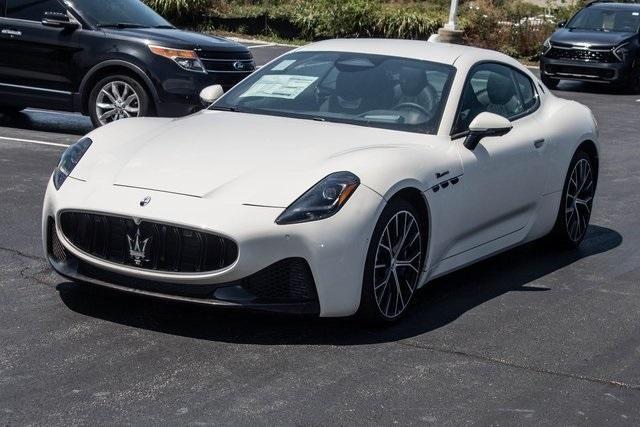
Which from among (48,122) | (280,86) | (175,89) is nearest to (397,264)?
(280,86)

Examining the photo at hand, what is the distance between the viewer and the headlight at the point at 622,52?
2211 cm

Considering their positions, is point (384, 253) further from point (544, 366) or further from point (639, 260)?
point (639, 260)

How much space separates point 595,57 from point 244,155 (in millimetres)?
16654

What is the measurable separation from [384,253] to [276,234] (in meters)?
0.71

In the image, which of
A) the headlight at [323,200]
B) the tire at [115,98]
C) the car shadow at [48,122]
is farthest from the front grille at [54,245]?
the car shadow at [48,122]

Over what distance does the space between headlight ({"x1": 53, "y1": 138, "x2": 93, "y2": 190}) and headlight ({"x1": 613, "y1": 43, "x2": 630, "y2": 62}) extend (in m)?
16.6

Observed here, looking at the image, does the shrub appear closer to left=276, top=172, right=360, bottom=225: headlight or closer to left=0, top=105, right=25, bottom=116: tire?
left=0, top=105, right=25, bottom=116: tire

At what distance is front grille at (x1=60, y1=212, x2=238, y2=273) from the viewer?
19.5 ft

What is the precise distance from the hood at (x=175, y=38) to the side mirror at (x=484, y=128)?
257 inches

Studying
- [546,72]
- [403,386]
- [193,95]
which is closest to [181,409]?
[403,386]

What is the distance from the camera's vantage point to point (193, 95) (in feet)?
42.7

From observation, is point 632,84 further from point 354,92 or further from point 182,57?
point 354,92

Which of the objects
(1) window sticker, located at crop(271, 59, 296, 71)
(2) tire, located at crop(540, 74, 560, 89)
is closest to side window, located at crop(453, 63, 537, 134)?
(1) window sticker, located at crop(271, 59, 296, 71)

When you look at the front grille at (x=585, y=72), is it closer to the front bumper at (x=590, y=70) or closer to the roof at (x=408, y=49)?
the front bumper at (x=590, y=70)
